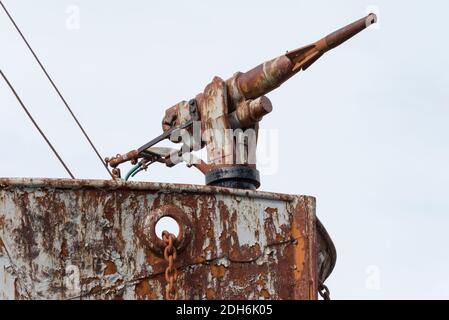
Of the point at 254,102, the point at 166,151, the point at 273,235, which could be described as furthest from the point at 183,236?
the point at 166,151

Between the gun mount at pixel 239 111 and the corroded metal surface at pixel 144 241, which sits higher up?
the gun mount at pixel 239 111

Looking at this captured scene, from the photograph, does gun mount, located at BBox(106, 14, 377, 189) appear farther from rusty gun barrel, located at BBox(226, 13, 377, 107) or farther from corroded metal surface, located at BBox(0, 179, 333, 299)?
corroded metal surface, located at BBox(0, 179, 333, 299)

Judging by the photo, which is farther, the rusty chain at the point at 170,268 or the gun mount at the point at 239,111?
the gun mount at the point at 239,111

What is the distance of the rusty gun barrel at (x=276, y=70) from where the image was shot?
816cm

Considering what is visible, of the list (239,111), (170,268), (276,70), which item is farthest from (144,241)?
(276,70)

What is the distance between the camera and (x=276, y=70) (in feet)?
26.8

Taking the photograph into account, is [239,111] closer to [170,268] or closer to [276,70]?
[276,70]

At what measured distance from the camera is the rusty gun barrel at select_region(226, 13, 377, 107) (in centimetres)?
816

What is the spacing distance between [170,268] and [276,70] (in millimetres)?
2173

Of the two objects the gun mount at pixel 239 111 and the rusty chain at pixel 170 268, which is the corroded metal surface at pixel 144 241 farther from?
the gun mount at pixel 239 111

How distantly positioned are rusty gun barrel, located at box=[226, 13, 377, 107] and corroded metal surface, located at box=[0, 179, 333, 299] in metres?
1.27

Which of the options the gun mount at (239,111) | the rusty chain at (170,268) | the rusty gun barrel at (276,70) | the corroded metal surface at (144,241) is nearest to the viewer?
the corroded metal surface at (144,241)

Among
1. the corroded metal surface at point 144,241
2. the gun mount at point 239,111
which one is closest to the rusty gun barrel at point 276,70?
the gun mount at point 239,111

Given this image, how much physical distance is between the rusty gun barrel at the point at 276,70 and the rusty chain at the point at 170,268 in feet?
6.27
